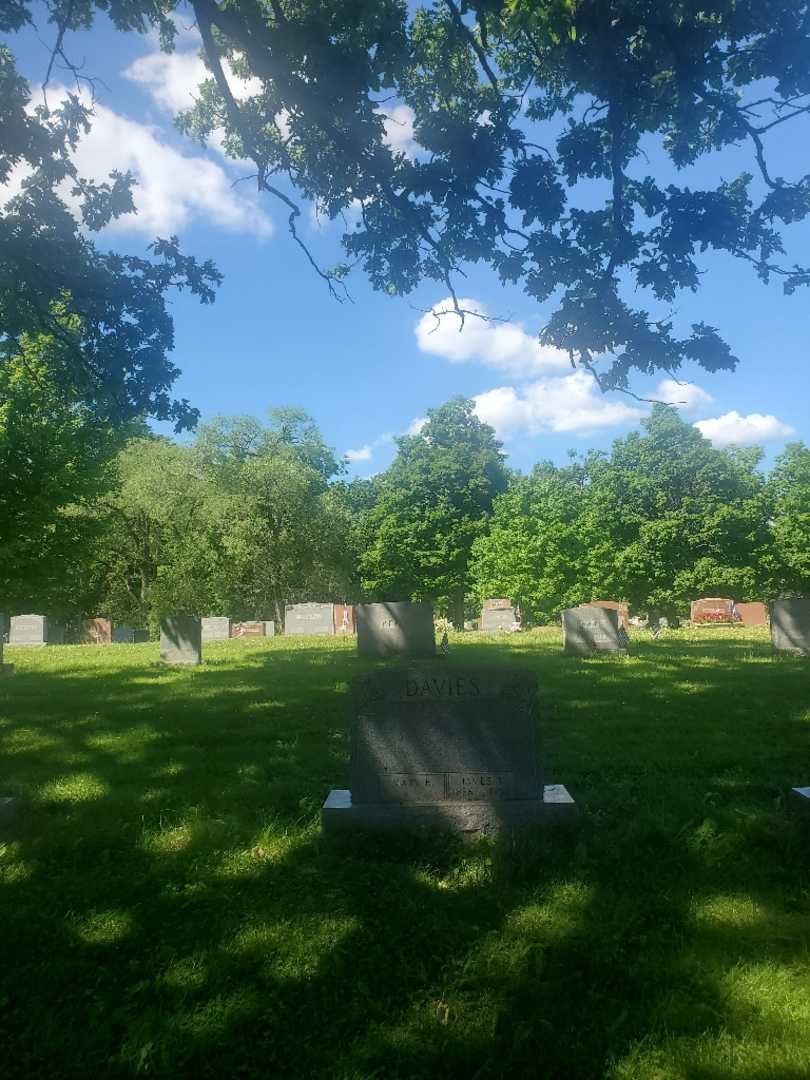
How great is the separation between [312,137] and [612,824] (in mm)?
9562

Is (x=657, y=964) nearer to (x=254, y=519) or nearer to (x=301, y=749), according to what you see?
(x=301, y=749)

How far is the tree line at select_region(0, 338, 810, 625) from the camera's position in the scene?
37.9 metres

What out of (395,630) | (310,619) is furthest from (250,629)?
(395,630)

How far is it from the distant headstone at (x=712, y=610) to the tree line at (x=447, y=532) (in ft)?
1.95

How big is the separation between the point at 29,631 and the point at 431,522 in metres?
26.3

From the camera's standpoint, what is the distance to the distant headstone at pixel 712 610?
43781 mm

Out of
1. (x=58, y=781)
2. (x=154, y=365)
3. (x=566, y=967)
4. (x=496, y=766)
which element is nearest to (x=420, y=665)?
(x=496, y=766)

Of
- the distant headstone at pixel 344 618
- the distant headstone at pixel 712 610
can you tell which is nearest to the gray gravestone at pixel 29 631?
the distant headstone at pixel 344 618

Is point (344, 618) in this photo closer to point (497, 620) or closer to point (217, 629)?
point (497, 620)

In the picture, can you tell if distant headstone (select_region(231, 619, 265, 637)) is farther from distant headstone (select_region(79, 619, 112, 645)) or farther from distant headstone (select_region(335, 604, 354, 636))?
distant headstone (select_region(79, 619, 112, 645))

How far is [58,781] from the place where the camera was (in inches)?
255

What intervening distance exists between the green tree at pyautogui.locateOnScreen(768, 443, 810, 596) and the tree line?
10 centimetres

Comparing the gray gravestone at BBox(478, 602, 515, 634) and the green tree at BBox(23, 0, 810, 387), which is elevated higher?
the green tree at BBox(23, 0, 810, 387)

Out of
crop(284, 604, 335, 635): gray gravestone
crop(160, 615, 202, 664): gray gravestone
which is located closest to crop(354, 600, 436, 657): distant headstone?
crop(160, 615, 202, 664): gray gravestone
